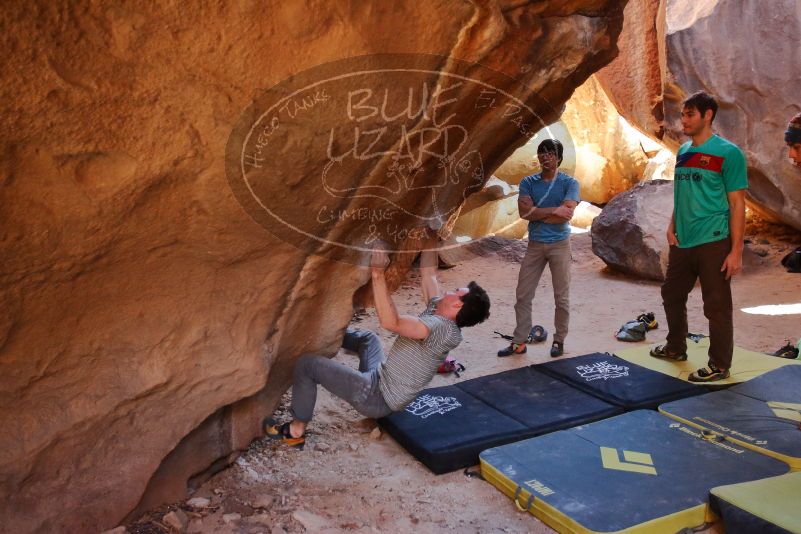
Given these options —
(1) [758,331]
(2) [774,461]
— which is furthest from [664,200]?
(2) [774,461]

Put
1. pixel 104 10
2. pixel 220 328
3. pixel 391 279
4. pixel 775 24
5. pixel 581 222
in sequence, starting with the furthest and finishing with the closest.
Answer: pixel 581 222
pixel 775 24
pixel 391 279
pixel 220 328
pixel 104 10

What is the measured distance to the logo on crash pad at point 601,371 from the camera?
3.81 m

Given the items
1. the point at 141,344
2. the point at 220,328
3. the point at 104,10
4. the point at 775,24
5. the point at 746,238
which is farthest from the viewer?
the point at 746,238

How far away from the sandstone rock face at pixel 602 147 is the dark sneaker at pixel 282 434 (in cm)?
1023

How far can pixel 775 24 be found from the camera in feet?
20.2

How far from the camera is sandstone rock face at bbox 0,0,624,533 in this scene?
1.71 m

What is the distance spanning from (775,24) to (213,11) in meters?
6.17

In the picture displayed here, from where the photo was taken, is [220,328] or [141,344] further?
[220,328]

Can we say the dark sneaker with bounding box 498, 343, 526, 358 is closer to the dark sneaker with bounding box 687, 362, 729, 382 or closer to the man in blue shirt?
the man in blue shirt

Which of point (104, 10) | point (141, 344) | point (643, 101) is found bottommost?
point (141, 344)

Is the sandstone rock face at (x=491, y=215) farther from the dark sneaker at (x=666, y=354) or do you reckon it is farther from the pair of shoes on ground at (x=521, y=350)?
the dark sneaker at (x=666, y=354)

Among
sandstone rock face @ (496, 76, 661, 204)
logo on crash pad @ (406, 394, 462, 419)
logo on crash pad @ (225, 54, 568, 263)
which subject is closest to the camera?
logo on crash pad @ (225, 54, 568, 263)

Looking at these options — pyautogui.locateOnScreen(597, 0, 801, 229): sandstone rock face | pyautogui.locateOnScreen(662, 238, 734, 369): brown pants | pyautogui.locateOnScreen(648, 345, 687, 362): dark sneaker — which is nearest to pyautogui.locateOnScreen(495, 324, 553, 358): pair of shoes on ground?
pyautogui.locateOnScreen(648, 345, 687, 362): dark sneaker

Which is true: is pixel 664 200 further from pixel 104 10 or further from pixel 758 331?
pixel 104 10
